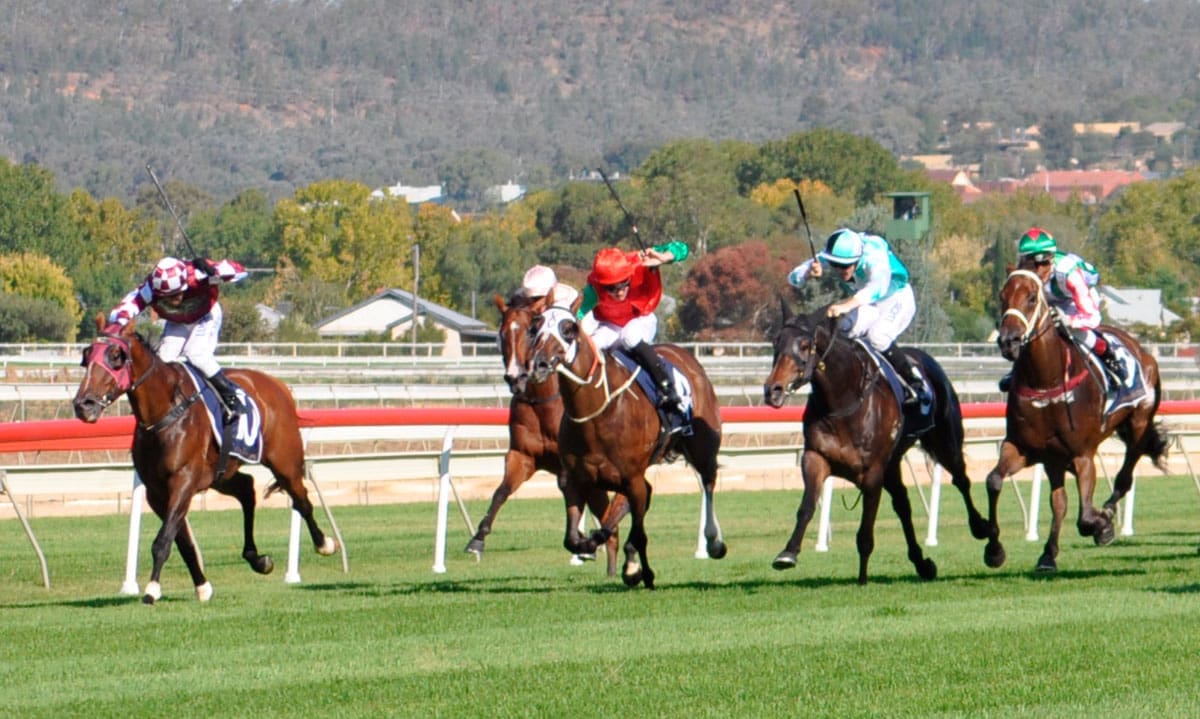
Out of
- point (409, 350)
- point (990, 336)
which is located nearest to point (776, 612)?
point (409, 350)

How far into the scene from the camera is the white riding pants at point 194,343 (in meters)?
12.4

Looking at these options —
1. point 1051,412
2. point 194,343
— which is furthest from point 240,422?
point 1051,412

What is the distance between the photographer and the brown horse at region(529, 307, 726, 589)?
37.3 feet

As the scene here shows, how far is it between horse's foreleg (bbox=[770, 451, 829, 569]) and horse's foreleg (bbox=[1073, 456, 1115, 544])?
180 cm

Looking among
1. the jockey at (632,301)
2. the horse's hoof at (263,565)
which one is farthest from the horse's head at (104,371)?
the jockey at (632,301)

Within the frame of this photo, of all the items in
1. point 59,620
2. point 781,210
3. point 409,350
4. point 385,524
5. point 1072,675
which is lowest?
point 781,210

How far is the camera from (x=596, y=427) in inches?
461

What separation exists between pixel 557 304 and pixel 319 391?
69.6 feet

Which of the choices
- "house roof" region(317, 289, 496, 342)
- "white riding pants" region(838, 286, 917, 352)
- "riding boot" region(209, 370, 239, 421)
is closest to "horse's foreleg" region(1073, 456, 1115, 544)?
"white riding pants" region(838, 286, 917, 352)

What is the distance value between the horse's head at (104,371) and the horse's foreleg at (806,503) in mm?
3561

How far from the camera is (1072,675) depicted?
845cm

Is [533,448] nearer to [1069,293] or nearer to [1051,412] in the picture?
[1051,412]

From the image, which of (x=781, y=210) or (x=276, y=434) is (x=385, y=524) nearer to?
(x=276, y=434)

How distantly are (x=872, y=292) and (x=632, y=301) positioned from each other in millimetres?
1400
